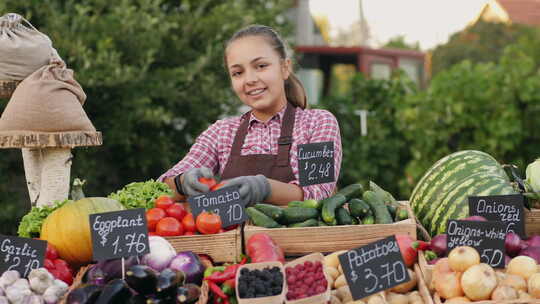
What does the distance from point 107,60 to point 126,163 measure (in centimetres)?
143

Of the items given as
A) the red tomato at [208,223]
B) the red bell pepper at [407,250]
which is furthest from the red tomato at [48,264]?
the red bell pepper at [407,250]

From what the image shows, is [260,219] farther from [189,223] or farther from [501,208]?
[501,208]

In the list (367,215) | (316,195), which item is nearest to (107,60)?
(316,195)

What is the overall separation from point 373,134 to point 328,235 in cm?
706

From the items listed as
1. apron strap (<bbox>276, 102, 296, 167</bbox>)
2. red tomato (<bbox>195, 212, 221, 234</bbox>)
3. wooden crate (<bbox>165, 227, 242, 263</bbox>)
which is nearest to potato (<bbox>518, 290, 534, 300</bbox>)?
wooden crate (<bbox>165, 227, 242, 263</bbox>)

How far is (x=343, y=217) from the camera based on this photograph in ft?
10.0

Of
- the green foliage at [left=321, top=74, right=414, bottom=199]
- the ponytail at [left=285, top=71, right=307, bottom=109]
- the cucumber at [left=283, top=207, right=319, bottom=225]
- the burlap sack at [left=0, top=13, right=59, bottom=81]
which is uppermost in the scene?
the burlap sack at [left=0, top=13, right=59, bottom=81]

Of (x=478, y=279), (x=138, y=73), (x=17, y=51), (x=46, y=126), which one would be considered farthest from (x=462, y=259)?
(x=138, y=73)

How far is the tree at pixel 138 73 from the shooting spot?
6594 mm

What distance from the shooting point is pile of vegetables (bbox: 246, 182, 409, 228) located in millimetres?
3018

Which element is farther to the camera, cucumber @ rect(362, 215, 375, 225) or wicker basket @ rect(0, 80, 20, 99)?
wicker basket @ rect(0, 80, 20, 99)

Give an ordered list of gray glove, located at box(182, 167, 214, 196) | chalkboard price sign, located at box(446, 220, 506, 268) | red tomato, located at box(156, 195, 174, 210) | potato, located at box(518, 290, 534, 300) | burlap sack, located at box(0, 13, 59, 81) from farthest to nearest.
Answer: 1. burlap sack, located at box(0, 13, 59, 81)
2. gray glove, located at box(182, 167, 214, 196)
3. red tomato, located at box(156, 195, 174, 210)
4. chalkboard price sign, located at box(446, 220, 506, 268)
5. potato, located at box(518, 290, 534, 300)

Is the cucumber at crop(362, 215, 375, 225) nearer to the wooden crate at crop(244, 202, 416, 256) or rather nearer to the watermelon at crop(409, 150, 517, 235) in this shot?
the wooden crate at crop(244, 202, 416, 256)

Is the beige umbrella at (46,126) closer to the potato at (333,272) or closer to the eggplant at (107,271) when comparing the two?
the eggplant at (107,271)
